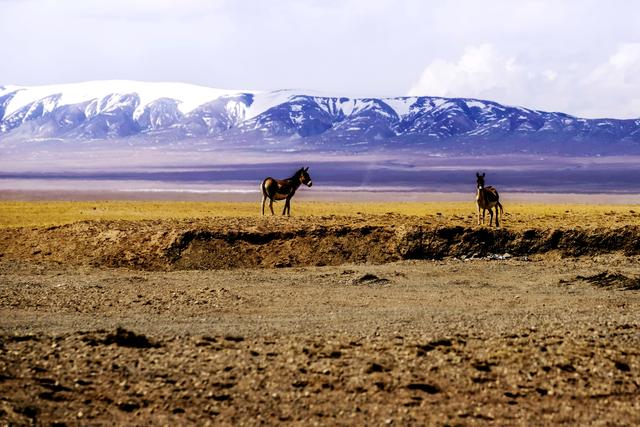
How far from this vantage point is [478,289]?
23141mm

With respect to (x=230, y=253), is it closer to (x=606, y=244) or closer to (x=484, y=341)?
(x=606, y=244)

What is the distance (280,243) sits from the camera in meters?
28.3

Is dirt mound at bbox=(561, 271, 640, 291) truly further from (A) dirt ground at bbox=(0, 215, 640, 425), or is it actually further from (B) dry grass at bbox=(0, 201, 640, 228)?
(B) dry grass at bbox=(0, 201, 640, 228)

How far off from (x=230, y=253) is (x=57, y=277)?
4975 millimetres

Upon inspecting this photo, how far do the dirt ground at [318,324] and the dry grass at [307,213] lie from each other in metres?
3.73

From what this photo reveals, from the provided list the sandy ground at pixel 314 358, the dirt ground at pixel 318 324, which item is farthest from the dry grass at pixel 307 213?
the sandy ground at pixel 314 358

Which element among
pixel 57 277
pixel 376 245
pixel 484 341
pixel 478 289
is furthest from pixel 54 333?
pixel 376 245

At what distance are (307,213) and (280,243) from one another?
15.2m

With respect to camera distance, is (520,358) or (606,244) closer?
(520,358)

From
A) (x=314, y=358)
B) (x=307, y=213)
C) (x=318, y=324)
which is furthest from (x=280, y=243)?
(x=307, y=213)

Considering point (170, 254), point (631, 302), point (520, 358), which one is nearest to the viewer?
point (520, 358)

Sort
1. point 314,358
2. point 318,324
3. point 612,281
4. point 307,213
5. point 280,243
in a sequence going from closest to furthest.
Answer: point 314,358 < point 318,324 < point 612,281 < point 280,243 < point 307,213

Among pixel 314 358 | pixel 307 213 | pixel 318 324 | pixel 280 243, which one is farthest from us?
pixel 307 213

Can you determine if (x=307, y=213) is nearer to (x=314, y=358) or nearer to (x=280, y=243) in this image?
(x=280, y=243)
